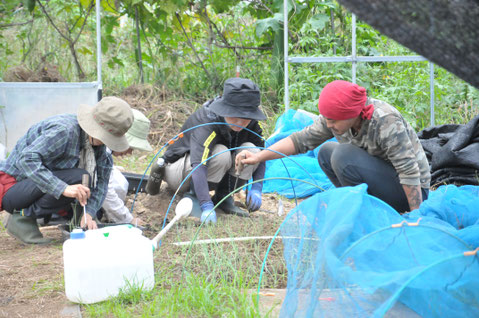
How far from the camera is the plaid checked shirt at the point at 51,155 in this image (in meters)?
3.16

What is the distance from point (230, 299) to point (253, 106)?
162 centimetres

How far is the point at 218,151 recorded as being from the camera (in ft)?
12.8

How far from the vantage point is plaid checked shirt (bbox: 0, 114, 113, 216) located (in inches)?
124

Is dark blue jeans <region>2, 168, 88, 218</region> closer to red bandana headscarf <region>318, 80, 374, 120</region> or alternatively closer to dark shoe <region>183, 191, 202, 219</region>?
dark shoe <region>183, 191, 202, 219</region>

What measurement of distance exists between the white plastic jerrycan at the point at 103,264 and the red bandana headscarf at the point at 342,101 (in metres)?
1.19

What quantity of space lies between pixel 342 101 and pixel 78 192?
1.48m

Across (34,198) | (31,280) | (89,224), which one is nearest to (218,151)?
(89,224)

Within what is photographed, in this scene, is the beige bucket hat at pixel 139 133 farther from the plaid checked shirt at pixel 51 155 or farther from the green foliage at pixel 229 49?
the green foliage at pixel 229 49

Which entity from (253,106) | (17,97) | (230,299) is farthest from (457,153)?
(17,97)

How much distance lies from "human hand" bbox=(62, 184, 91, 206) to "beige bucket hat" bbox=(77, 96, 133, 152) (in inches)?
10.6

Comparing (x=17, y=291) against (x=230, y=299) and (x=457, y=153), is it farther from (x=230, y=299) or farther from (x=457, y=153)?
(x=457, y=153)

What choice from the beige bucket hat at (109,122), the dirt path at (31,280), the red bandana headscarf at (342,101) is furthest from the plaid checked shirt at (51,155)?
the red bandana headscarf at (342,101)

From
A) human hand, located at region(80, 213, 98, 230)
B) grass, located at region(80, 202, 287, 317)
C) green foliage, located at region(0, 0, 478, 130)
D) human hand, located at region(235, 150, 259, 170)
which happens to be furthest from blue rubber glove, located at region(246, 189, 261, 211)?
green foliage, located at region(0, 0, 478, 130)

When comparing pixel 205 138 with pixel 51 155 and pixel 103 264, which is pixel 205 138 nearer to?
pixel 51 155
